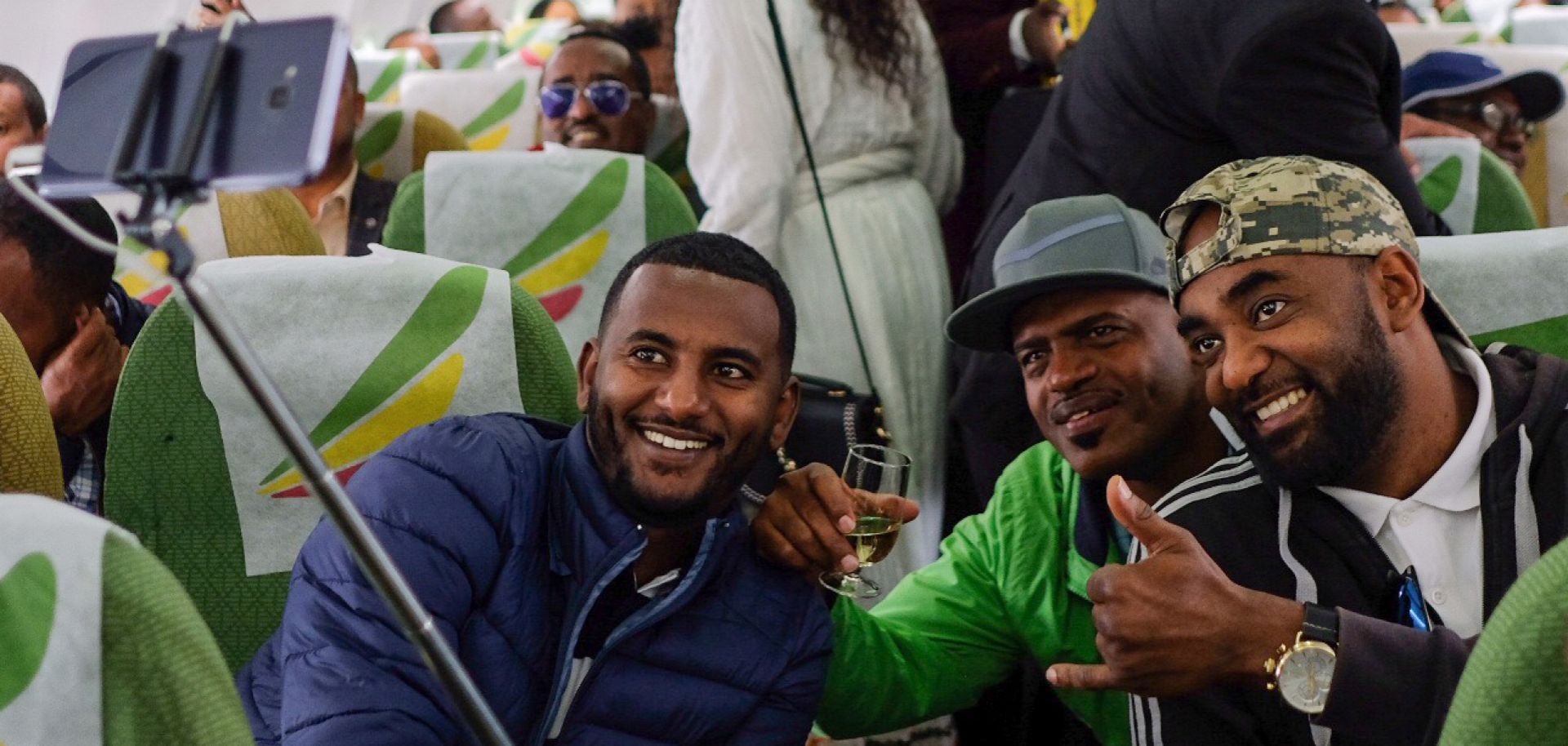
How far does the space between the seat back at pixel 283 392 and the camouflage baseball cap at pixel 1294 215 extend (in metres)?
0.86

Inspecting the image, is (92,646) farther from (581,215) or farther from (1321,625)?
(581,215)

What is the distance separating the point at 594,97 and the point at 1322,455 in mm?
2557

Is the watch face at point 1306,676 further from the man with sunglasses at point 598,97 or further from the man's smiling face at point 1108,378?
the man with sunglasses at point 598,97

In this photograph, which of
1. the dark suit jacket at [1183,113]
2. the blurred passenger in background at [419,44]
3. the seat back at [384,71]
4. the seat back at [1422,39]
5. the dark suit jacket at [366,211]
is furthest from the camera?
the blurred passenger in background at [419,44]

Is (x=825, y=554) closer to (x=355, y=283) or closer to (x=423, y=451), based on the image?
(x=423, y=451)

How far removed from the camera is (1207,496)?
1.80 m

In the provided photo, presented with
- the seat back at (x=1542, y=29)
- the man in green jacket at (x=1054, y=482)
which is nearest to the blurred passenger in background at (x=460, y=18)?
the seat back at (x=1542, y=29)

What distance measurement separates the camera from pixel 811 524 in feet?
6.07

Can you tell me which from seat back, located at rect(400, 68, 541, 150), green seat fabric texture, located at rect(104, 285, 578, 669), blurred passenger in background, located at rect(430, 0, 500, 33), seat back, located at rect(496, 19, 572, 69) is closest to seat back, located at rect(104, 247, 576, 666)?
green seat fabric texture, located at rect(104, 285, 578, 669)

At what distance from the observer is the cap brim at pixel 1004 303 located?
214 centimetres

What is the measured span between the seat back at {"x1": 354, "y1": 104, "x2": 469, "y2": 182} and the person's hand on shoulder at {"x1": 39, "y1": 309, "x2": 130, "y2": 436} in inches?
63.0

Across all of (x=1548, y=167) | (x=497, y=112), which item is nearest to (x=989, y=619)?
(x=1548, y=167)

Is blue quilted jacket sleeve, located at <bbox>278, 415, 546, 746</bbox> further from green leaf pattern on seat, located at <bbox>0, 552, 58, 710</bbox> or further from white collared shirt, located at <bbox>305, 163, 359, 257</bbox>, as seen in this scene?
white collared shirt, located at <bbox>305, 163, 359, 257</bbox>

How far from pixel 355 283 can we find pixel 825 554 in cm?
69
